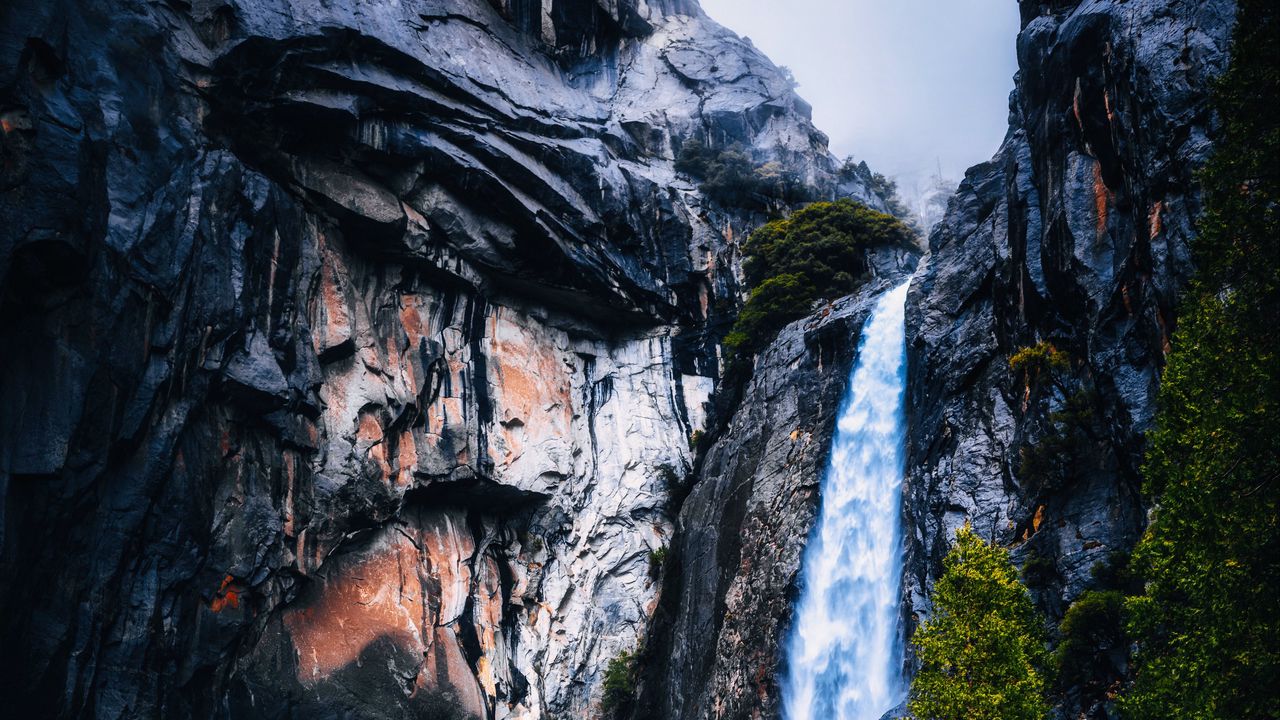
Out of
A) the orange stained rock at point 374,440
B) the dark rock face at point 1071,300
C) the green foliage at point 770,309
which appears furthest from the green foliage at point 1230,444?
the orange stained rock at point 374,440

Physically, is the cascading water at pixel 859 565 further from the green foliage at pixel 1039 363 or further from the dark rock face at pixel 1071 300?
the green foliage at pixel 1039 363

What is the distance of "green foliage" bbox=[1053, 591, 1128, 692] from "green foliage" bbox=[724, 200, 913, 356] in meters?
16.9

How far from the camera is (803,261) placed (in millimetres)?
30531

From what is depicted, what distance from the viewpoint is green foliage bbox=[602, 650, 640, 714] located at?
27.2 m

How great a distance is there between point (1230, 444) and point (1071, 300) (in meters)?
7.49

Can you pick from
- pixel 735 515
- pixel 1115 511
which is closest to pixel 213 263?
pixel 735 515

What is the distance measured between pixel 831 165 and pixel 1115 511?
93.2 feet

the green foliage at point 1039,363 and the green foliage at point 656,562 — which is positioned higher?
the green foliage at point 1039,363

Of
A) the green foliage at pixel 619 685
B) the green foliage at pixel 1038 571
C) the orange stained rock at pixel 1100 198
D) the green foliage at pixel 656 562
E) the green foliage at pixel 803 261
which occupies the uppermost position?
the green foliage at pixel 803 261

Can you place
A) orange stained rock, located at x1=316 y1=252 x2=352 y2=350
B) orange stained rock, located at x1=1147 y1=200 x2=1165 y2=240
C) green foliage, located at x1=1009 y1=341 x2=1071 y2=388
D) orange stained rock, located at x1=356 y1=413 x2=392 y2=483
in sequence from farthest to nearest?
orange stained rock, located at x1=356 y1=413 x2=392 y2=483, orange stained rock, located at x1=316 y1=252 x2=352 y2=350, green foliage, located at x1=1009 y1=341 x2=1071 y2=388, orange stained rock, located at x1=1147 y1=200 x2=1165 y2=240

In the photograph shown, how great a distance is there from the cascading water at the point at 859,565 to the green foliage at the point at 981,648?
5.70 metres

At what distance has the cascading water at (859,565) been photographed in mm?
20531

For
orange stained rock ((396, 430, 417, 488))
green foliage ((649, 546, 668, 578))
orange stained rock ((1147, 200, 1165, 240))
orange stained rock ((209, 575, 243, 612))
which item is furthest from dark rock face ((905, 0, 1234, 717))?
orange stained rock ((209, 575, 243, 612))

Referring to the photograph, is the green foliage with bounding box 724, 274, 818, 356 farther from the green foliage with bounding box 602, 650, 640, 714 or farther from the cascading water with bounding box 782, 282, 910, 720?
the green foliage with bounding box 602, 650, 640, 714
